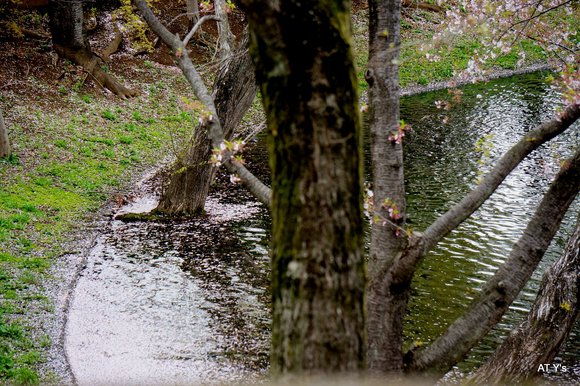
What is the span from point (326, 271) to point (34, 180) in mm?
12759

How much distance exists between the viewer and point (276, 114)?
10.3 feet

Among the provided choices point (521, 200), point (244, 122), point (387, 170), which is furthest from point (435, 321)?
point (244, 122)

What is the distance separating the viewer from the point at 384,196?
562 cm

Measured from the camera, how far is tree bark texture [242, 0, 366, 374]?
3061 millimetres

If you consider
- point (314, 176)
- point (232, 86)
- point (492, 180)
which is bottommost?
point (314, 176)

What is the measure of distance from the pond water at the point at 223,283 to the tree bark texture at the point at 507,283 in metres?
0.83

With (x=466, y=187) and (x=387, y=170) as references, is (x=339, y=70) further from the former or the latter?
(x=466, y=187)

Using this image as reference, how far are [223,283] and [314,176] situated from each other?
823cm

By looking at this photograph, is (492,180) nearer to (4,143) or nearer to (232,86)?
(232,86)

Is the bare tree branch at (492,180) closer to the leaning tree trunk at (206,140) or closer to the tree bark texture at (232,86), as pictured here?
the leaning tree trunk at (206,140)

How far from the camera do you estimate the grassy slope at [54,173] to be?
908cm

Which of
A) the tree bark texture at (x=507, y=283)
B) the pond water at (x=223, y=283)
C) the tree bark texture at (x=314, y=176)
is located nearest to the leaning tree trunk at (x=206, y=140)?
the pond water at (x=223, y=283)

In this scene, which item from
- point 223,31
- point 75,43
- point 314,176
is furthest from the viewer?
point 75,43

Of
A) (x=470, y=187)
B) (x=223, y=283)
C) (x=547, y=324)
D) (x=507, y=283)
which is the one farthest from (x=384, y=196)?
(x=470, y=187)
